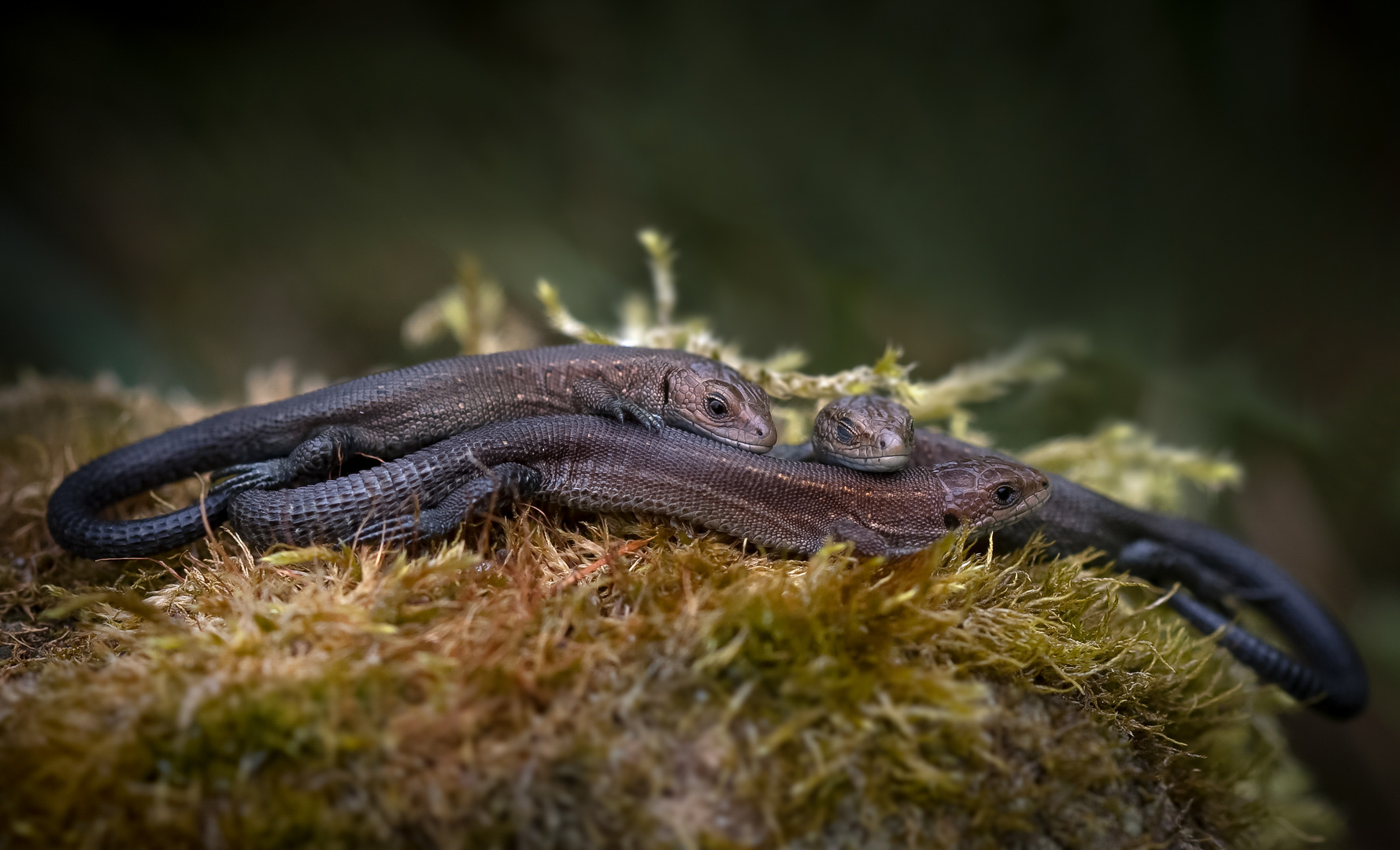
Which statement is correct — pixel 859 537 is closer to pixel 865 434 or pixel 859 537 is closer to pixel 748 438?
pixel 865 434

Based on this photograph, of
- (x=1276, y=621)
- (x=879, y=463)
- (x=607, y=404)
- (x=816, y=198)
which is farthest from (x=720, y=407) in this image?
(x=1276, y=621)

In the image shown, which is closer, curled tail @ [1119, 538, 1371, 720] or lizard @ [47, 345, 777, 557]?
lizard @ [47, 345, 777, 557]

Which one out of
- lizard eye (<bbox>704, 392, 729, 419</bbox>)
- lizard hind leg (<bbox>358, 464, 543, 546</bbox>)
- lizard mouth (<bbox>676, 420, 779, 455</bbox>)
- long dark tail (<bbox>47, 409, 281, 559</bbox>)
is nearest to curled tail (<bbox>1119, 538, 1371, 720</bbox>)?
lizard mouth (<bbox>676, 420, 779, 455</bbox>)

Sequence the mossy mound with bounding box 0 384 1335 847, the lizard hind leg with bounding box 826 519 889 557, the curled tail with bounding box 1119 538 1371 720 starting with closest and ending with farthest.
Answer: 1. the mossy mound with bounding box 0 384 1335 847
2. the lizard hind leg with bounding box 826 519 889 557
3. the curled tail with bounding box 1119 538 1371 720

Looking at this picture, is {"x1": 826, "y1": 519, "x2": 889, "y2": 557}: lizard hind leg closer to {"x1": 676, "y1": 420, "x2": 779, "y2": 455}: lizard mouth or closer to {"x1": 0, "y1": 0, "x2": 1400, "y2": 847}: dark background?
{"x1": 676, "y1": 420, "x2": 779, "y2": 455}: lizard mouth

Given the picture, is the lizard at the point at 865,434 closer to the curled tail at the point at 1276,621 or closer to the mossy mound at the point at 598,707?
the mossy mound at the point at 598,707

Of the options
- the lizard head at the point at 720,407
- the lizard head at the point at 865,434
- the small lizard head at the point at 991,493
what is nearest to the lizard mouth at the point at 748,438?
the lizard head at the point at 720,407
